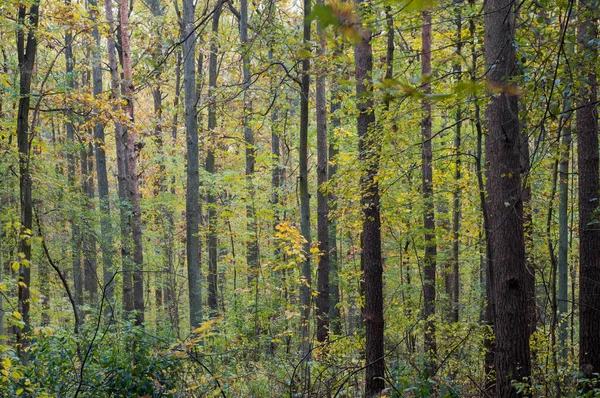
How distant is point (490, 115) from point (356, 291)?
9.41 meters

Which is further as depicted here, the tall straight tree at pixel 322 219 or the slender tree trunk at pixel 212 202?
the slender tree trunk at pixel 212 202

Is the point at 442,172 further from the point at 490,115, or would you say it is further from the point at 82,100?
the point at 82,100

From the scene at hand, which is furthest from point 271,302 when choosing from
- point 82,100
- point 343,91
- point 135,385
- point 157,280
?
point 157,280

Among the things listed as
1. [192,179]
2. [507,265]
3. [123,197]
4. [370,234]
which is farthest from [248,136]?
[507,265]

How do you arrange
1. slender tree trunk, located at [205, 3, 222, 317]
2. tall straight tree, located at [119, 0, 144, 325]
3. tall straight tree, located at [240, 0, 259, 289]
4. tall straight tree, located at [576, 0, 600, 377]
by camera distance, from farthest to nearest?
slender tree trunk, located at [205, 3, 222, 317]
tall straight tree, located at [119, 0, 144, 325]
tall straight tree, located at [240, 0, 259, 289]
tall straight tree, located at [576, 0, 600, 377]

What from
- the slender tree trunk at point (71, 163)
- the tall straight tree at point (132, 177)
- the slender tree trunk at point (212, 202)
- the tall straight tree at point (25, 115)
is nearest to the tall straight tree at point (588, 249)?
the tall straight tree at point (25, 115)

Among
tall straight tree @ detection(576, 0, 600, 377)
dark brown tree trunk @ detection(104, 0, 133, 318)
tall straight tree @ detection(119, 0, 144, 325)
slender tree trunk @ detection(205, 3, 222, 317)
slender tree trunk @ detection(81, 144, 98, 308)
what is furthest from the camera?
slender tree trunk @ detection(205, 3, 222, 317)

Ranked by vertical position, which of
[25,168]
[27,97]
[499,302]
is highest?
[27,97]

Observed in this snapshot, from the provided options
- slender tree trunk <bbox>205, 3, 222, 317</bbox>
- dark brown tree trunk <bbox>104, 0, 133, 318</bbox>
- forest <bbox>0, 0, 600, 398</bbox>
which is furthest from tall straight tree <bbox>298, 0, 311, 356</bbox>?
slender tree trunk <bbox>205, 3, 222, 317</bbox>

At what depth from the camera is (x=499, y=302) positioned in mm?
6156

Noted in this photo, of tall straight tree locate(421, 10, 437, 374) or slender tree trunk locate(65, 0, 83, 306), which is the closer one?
slender tree trunk locate(65, 0, 83, 306)

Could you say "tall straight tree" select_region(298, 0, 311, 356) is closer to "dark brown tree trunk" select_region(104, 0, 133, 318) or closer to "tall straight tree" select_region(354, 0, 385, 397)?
"tall straight tree" select_region(354, 0, 385, 397)

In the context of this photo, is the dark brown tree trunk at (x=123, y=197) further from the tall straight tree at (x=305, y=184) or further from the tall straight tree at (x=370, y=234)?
the tall straight tree at (x=370, y=234)

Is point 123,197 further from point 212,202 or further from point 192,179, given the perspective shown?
point 212,202
